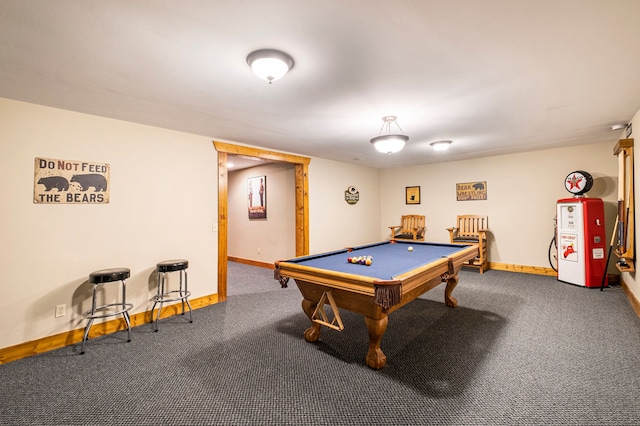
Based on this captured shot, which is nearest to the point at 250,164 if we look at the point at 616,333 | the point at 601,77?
the point at 601,77

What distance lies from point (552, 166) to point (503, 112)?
3.04 meters

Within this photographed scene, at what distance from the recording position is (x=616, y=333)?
2.91m

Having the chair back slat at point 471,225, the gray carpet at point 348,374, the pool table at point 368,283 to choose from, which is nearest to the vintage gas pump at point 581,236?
the gray carpet at point 348,374

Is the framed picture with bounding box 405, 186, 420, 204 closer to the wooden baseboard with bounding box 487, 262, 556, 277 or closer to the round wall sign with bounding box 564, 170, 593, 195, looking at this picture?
the wooden baseboard with bounding box 487, 262, 556, 277

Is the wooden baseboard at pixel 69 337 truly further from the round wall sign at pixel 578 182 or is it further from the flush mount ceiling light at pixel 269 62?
the round wall sign at pixel 578 182

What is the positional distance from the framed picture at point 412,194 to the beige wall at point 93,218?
16.0 ft

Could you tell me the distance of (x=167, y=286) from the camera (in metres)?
3.75

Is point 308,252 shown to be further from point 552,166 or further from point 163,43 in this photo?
point 552,166

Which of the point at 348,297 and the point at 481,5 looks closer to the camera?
the point at 481,5

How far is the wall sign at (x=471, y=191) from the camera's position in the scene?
242 inches

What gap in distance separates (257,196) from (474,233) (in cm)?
494

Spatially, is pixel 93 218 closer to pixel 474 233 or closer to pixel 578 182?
pixel 474 233

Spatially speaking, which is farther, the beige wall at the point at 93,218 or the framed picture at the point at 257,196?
the framed picture at the point at 257,196

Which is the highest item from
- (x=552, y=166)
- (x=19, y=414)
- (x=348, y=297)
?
(x=552, y=166)
